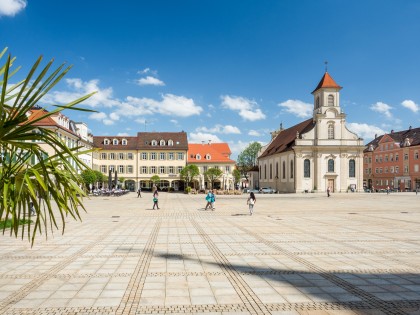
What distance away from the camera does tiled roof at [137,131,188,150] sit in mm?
77125

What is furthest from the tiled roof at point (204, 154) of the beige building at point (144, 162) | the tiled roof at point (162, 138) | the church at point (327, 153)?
the church at point (327, 153)

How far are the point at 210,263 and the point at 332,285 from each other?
122 inches

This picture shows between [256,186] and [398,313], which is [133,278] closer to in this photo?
[398,313]

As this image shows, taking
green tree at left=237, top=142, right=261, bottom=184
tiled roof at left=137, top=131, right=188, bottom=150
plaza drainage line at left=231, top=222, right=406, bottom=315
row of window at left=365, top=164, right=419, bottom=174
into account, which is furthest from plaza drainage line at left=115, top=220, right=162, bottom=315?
green tree at left=237, top=142, right=261, bottom=184

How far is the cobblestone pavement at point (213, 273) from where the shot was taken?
645cm

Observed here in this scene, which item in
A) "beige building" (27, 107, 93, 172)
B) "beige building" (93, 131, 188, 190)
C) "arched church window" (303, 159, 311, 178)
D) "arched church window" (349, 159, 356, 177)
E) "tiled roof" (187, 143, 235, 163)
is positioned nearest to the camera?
"beige building" (27, 107, 93, 172)

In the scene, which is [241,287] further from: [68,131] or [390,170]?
[390,170]

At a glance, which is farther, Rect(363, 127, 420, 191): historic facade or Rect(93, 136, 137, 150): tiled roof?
Rect(363, 127, 420, 191): historic facade

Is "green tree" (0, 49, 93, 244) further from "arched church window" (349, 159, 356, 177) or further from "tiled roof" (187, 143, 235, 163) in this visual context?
"tiled roof" (187, 143, 235, 163)

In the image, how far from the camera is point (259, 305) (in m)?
6.42

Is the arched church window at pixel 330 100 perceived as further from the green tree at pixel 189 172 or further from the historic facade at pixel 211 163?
the green tree at pixel 189 172

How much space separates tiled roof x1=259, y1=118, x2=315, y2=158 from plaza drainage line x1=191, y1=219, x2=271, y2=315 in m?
64.1

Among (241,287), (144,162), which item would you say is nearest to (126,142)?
(144,162)

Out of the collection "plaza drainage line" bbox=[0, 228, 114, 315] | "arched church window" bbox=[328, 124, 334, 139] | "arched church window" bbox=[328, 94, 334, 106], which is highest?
"arched church window" bbox=[328, 94, 334, 106]
